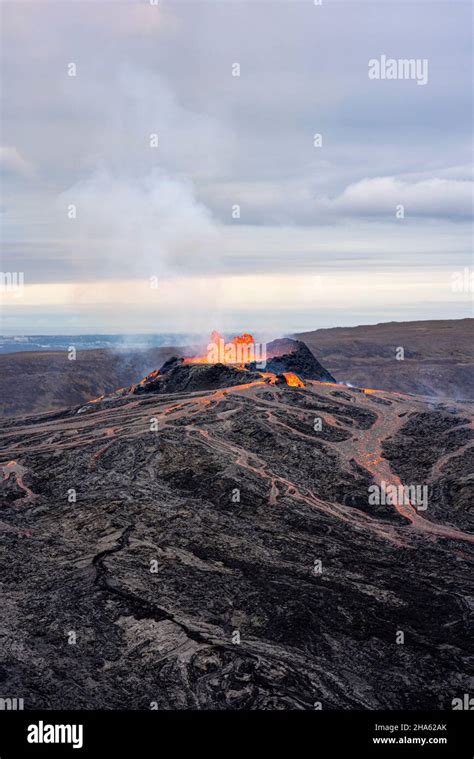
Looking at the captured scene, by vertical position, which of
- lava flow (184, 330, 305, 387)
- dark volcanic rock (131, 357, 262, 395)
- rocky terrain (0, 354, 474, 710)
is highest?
lava flow (184, 330, 305, 387)

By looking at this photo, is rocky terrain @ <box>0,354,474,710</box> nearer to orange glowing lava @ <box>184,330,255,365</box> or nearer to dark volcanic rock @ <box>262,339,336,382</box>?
dark volcanic rock @ <box>262,339,336,382</box>

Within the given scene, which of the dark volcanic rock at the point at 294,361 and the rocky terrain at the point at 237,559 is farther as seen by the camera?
Result: the dark volcanic rock at the point at 294,361

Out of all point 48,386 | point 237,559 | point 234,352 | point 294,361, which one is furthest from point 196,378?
point 48,386

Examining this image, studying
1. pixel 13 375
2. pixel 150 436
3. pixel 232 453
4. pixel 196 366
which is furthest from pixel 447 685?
pixel 13 375

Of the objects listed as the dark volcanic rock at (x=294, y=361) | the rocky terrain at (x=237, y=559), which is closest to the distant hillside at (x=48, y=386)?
the dark volcanic rock at (x=294, y=361)

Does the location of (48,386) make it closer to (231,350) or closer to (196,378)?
(231,350)

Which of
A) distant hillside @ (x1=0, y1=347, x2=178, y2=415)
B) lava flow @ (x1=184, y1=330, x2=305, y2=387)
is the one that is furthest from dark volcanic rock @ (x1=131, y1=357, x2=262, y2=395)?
distant hillside @ (x1=0, y1=347, x2=178, y2=415)

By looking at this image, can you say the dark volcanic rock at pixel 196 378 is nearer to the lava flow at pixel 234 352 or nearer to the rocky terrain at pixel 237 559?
the lava flow at pixel 234 352

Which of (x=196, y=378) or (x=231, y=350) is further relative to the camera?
(x=231, y=350)
